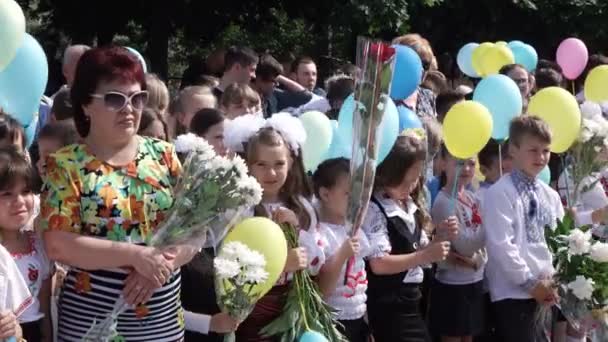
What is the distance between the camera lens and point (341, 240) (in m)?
4.79

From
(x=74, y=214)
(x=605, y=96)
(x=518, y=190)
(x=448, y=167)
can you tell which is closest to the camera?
(x=74, y=214)

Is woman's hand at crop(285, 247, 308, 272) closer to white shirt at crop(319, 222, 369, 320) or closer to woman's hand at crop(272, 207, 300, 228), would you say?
woman's hand at crop(272, 207, 300, 228)

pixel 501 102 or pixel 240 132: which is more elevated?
pixel 240 132

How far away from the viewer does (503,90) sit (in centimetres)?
634

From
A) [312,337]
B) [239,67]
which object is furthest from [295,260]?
[239,67]

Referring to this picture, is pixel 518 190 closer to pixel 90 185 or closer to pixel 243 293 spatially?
pixel 243 293

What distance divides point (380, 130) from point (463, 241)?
1492 mm

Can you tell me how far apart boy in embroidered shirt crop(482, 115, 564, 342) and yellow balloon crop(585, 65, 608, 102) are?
2.50 m

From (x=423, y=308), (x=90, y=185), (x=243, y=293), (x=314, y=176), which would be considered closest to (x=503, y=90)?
(x=423, y=308)

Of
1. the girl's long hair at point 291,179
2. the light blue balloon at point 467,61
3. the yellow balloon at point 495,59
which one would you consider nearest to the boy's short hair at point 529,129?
the girl's long hair at point 291,179

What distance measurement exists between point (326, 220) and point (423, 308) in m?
1.73

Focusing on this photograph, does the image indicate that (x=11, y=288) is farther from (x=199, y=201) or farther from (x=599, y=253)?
(x=599, y=253)

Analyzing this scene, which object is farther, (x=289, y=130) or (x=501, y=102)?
(x=501, y=102)

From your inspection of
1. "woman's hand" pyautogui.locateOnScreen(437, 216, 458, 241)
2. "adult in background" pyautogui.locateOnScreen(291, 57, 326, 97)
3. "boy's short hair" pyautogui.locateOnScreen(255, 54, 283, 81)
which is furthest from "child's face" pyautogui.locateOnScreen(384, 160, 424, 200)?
"adult in background" pyautogui.locateOnScreen(291, 57, 326, 97)
